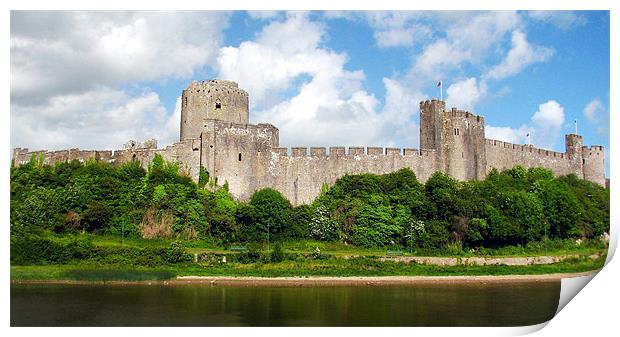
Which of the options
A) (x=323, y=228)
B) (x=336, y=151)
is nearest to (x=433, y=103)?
(x=336, y=151)

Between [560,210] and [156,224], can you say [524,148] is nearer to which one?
[560,210]

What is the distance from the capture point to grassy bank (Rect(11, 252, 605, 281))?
18.4 metres

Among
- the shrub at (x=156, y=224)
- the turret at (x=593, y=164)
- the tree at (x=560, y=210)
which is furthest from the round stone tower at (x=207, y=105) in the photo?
the turret at (x=593, y=164)

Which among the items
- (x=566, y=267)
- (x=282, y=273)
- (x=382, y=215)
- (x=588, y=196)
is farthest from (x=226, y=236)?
(x=588, y=196)

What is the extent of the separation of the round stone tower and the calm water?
903 centimetres

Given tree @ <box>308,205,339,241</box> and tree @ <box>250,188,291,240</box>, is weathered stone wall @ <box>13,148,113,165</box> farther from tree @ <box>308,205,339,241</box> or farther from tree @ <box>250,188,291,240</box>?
tree @ <box>308,205,339,241</box>

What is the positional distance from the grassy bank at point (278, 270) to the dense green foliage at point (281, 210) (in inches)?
30.2

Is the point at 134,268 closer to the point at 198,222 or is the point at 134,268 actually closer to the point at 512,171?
the point at 198,222

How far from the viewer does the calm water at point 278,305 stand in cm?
1366

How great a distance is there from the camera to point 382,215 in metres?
22.5

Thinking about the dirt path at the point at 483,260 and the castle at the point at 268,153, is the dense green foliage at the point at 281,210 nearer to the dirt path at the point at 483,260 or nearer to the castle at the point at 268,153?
the castle at the point at 268,153

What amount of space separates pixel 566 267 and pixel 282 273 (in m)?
8.36

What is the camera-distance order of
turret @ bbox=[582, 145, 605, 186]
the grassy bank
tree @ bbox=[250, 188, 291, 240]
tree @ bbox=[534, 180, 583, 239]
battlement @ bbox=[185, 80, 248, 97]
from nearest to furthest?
the grassy bank → tree @ bbox=[250, 188, 291, 240] → tree @ bbox=[534, 180, 583, 239] → battlement @ bbox=[185, 80, 248, 97] → turret @ bbox=[582, 145, 605, 186]

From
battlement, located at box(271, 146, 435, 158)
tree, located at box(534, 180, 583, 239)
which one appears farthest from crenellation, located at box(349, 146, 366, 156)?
tree, located at box(534, 180, 583, 239)
